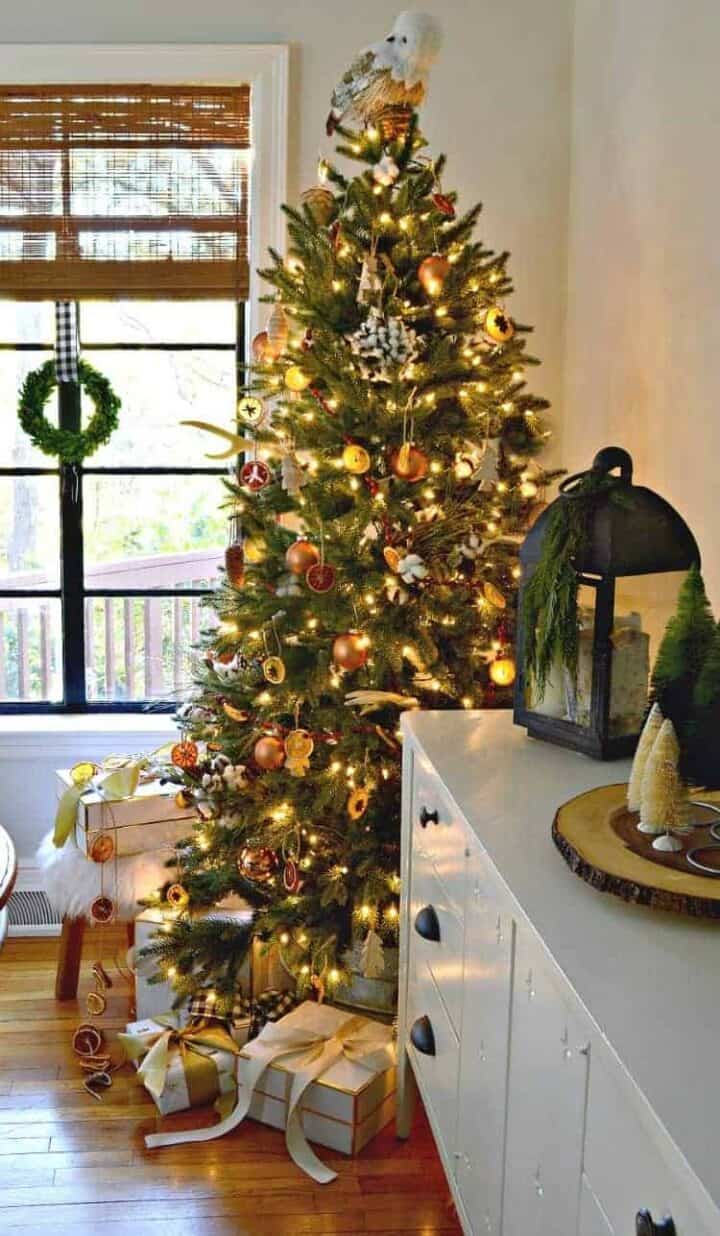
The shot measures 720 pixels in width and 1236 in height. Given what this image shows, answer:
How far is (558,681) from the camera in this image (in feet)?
6.28

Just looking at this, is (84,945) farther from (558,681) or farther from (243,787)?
(558,681)

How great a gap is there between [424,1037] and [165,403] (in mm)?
2172

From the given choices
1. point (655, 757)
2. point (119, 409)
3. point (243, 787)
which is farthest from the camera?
point (119, 409)

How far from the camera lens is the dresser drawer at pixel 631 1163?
2.86 feet

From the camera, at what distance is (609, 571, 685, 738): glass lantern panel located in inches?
72.6

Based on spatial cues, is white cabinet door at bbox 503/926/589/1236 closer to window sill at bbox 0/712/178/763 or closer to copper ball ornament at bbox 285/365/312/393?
copper ball ornament at bbox 285/365/312/393

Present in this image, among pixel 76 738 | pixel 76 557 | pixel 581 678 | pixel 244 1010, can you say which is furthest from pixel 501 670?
pixel 76 557

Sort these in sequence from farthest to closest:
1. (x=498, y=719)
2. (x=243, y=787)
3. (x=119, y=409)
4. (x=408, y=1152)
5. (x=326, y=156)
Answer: (x=119, y=409), (x=326, y=156), (x=243, y=787), (x=408, y=1152), (x=498, y=719)

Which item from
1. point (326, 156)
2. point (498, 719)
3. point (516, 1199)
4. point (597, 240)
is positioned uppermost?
point (326, 156)

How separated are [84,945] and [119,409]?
1539 mm

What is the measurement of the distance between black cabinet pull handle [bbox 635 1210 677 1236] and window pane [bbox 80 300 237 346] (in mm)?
2933

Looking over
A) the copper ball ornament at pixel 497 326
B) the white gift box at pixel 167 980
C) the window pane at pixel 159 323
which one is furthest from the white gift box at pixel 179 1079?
the window pane at pixel 159 323

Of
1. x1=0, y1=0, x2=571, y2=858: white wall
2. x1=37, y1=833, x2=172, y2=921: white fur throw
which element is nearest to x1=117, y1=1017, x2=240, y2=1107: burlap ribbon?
x1=37, y1=833, x2=172, y2=921: white fur throw

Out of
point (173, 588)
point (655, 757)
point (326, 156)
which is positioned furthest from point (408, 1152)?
point (326, 156)
